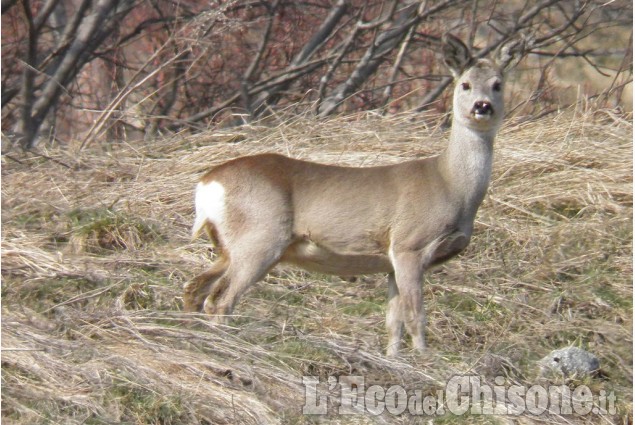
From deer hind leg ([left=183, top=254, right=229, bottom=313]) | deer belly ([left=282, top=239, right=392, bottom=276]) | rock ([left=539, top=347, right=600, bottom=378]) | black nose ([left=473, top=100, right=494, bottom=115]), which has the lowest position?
rock ([left=539, top=347, right=600, bottom=378])

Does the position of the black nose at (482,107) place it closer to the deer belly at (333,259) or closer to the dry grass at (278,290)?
the deer belly at (333,259)

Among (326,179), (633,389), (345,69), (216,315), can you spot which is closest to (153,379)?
(216,315)

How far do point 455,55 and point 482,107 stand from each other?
42 centimetres

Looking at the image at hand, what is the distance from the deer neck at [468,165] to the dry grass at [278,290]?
67 cm

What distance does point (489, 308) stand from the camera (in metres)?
6.59

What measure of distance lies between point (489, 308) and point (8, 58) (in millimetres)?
6283

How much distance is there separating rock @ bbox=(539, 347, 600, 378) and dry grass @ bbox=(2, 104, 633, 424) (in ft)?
0.29

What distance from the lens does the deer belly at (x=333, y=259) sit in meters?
6.14

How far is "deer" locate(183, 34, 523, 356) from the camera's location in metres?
6.02

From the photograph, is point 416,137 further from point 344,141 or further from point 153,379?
point 153,379

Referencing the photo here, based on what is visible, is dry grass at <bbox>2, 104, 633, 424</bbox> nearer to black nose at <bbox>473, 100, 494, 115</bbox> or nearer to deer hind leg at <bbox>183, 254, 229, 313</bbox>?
deer hind leg at <bbox>183, 254, 229, 313</bbox>

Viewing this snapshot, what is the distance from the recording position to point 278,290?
6.71 meters

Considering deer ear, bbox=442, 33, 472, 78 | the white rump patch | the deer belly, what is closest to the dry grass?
the deer belly
